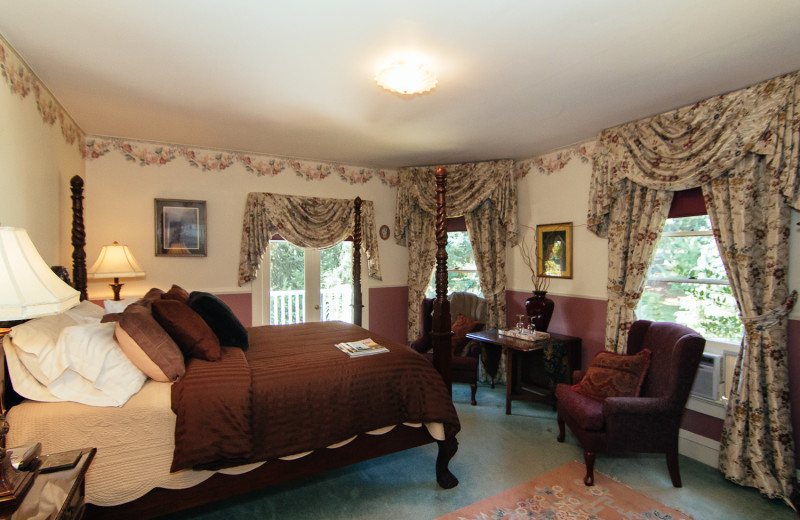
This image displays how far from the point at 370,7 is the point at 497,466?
2.91 meters

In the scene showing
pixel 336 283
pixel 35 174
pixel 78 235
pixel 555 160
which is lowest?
pixel 336 283

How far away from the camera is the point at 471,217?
4762 millimetres

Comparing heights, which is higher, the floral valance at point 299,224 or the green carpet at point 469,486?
the floral valance at point 299,224

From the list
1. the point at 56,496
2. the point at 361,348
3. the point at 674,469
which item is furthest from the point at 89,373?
the point at 674,469

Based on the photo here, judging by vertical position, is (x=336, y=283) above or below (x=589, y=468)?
above

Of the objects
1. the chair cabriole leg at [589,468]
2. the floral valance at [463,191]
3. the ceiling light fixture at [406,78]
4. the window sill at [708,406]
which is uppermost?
the ceiling light fixture at [406,78]

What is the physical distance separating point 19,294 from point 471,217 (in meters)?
4.10

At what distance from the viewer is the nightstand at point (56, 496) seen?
3.93 ft

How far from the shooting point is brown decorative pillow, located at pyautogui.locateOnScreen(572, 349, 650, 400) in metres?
2.82

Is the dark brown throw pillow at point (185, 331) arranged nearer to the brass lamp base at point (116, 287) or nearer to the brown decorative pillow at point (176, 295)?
the brown decorative pillow at point (176, 295)

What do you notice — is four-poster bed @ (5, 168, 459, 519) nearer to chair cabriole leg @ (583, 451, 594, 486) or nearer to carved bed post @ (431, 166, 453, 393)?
carved bed post @ (431, 166, 453, 393)

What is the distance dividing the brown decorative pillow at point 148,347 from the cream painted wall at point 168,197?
87.5 inches

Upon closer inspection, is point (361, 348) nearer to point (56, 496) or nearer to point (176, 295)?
point (176, 295)

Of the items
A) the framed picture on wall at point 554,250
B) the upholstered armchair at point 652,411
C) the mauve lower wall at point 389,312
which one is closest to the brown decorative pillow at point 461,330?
the framed picture on wall at point 554,250
